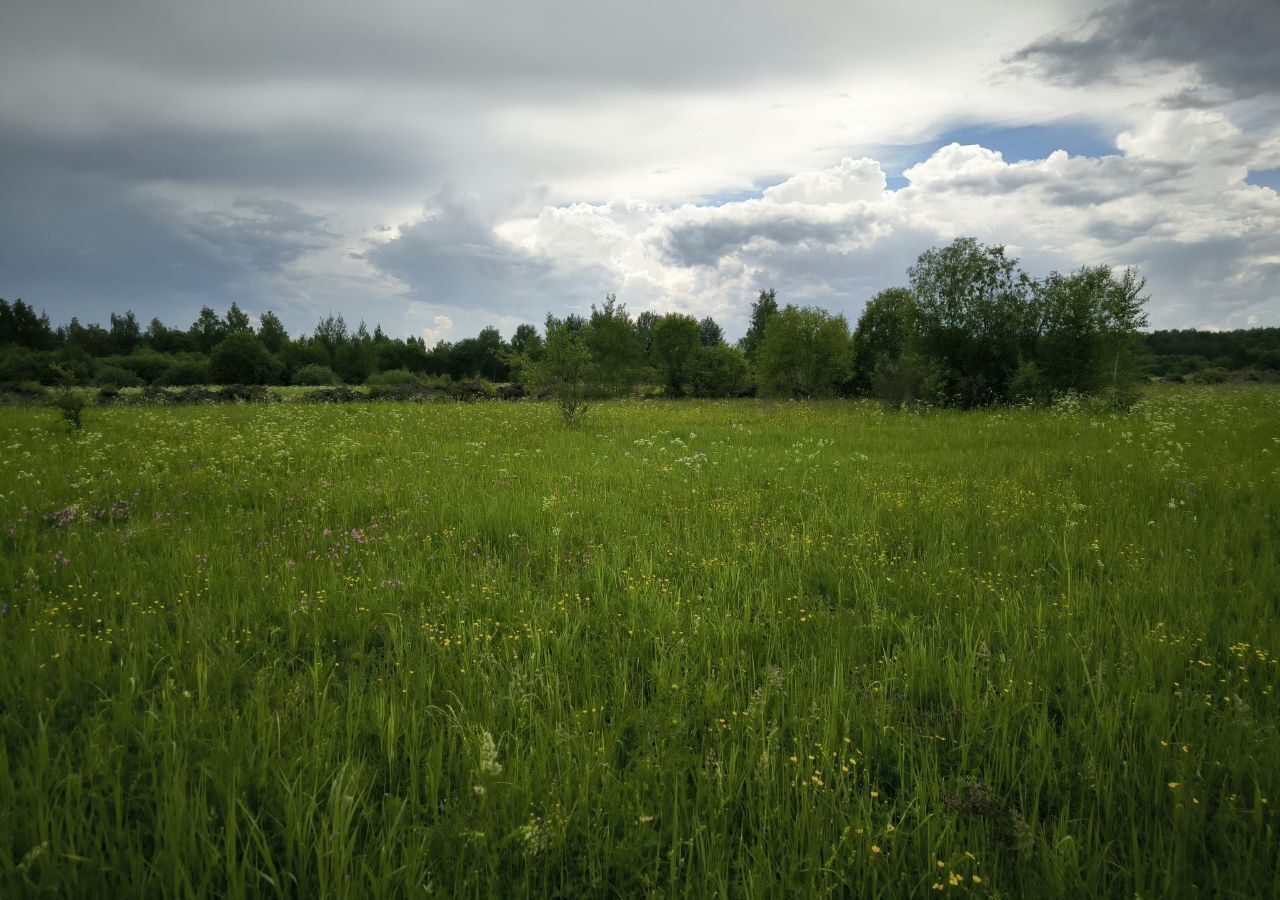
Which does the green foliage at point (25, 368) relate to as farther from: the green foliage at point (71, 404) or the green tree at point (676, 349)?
the green tree at point (676, 349)

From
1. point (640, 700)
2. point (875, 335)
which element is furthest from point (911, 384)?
point (640, 700)

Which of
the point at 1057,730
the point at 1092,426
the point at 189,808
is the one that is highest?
the point at 1092,426

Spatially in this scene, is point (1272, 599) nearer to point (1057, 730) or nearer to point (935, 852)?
point (1057, 730)

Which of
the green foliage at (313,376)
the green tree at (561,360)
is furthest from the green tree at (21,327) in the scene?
the green tree at (561,360)

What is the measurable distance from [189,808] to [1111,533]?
8.31m

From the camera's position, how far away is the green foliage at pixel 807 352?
4250 centimetres

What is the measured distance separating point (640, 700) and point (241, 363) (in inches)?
3249

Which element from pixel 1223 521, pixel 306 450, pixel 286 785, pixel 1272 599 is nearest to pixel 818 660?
pixel 286 785

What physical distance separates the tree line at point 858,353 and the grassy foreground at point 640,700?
14.9 meters

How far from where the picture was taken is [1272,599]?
15.1 feet

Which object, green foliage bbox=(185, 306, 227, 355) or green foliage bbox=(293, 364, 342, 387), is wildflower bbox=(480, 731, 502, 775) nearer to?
green foliage bbox=(293, 364, 342, 387)

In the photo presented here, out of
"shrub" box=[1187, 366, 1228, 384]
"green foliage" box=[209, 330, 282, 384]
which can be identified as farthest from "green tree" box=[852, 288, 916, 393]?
"green foliage" box=[209, 330, 282, 384]

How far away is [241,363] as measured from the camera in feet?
224

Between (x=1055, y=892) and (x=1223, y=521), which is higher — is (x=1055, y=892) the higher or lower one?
the lower one
